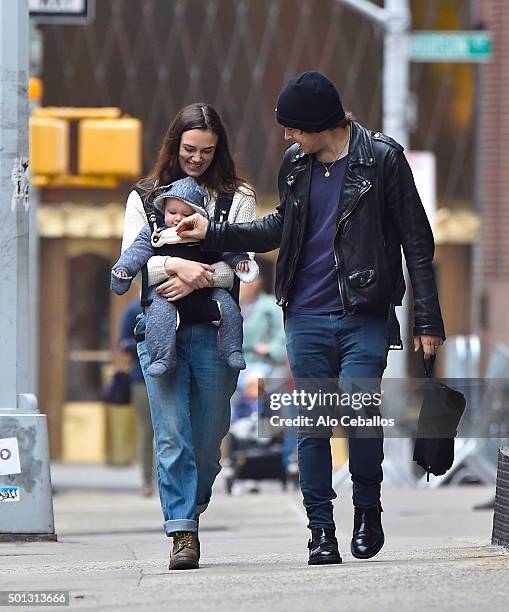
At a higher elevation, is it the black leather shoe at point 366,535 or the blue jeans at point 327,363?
the blue jeans at point 327,363

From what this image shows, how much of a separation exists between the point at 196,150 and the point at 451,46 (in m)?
7.62

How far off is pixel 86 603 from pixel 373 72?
44.3 ft

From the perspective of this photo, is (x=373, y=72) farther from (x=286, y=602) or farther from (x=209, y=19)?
(x=286, y=602)

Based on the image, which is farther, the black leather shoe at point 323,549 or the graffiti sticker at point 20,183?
the graffiti sticker at point 20,183

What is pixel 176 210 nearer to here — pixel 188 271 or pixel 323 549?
pixel 188 271

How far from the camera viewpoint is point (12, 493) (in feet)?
26.7

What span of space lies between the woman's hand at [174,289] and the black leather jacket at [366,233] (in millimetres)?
193

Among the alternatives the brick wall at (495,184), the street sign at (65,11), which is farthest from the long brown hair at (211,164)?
the brick wall at (495,184)

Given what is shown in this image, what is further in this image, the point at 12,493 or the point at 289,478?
the point at 289,478

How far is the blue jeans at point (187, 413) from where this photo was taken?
22.0 feet

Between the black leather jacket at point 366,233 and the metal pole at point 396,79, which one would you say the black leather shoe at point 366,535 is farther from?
the metal pole at point 396,79

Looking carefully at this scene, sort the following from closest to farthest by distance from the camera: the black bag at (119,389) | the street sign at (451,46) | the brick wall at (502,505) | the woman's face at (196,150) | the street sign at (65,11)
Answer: the woman's face at (196,150), the brick wall at (502,505), the street sign at (65,11), the street sign at (451,46), the black bag at (119,389)

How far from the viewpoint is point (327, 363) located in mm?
6672

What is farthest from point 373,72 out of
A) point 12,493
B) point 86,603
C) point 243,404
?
point 86,603
